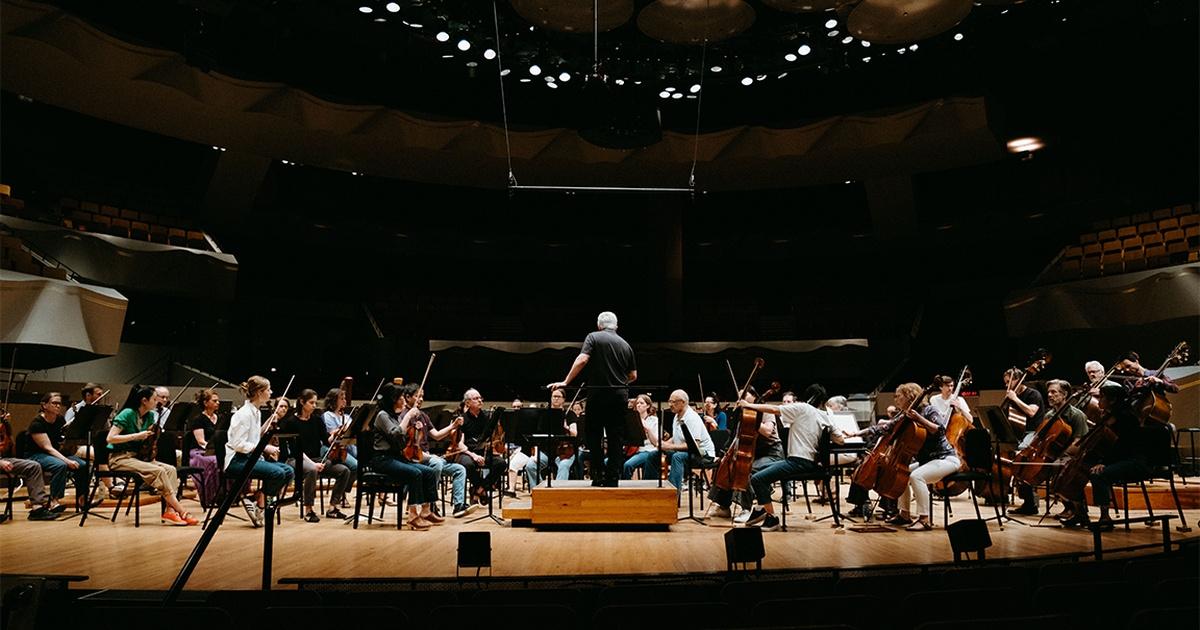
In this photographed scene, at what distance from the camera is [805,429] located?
662 centimetres

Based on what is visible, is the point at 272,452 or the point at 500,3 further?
the point at 500,3

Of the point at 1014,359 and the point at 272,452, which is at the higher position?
the point at 1014,359

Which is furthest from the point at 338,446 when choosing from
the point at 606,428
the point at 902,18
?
the point at 902,18

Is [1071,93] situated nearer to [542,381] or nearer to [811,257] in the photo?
[811,257]

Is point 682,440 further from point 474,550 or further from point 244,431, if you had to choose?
point 474,550

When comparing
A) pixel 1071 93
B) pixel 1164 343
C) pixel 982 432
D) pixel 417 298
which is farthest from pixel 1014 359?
pixel 417 298

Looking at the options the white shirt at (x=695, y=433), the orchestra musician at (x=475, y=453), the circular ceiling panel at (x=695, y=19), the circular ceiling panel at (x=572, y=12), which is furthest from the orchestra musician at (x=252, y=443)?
the circular ceiling panel at (x=695, y=19)

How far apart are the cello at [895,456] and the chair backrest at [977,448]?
46 centimetres

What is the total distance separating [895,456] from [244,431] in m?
5.29

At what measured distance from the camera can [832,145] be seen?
1596cm

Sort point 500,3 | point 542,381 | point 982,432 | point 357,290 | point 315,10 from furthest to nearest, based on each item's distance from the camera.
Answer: point 357,290
point 542,381
point 315,10
point 500,3
point 982,432

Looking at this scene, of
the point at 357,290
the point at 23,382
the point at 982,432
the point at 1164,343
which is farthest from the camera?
the point at 357,290

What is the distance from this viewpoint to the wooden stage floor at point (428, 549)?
4.64 meters

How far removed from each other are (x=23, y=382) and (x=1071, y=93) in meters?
17.0
